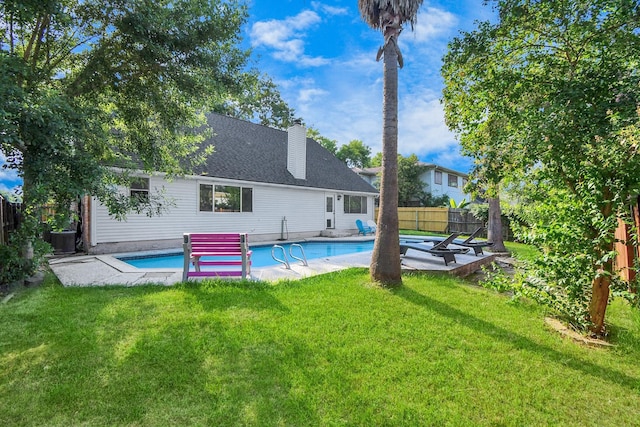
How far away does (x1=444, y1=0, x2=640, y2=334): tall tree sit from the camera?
3424 mm

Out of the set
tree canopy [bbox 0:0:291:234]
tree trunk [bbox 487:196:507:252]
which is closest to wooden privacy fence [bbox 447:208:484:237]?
tree trunk [bbox 487:196:507:252]

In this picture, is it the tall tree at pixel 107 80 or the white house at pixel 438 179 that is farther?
the white house at pixel 438 179

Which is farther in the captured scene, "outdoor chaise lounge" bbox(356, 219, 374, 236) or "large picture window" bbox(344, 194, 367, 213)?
"large picture window" bbox(344, 194, 367, 213)

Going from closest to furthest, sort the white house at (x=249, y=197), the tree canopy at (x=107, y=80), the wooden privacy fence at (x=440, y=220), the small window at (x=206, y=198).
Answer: the tree canopy at (x=107, y=80)
the white house at (x=249, y=197)
the small window at (x=206, y=198)
the wooden privacy fence at (x=440, y=220)

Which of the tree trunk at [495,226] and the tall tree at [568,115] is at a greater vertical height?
the tall tree at [568,115]

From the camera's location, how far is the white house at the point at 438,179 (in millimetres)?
30062

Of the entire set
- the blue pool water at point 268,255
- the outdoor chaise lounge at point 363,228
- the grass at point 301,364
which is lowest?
Answer: the blue pool water at point 268,255

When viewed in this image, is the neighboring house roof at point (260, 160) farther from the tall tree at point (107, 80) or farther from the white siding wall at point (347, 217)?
the tall tree at point (107, 80)

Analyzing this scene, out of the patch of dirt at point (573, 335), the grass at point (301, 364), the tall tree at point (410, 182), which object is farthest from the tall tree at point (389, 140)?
the tall tree at point (410, 182)

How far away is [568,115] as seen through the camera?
3518mm

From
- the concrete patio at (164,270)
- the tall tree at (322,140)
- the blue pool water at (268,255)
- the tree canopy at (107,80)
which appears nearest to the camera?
the tree canopy at (107,80)

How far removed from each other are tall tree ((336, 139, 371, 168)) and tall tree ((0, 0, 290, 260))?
3783 cm

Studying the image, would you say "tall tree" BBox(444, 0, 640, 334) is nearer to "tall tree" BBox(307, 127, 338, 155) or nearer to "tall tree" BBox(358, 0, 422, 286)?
"tall tree" BBox(358, 0, 422, 286)

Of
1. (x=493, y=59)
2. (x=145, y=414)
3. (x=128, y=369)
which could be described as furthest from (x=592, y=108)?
(x=128, y=369)
